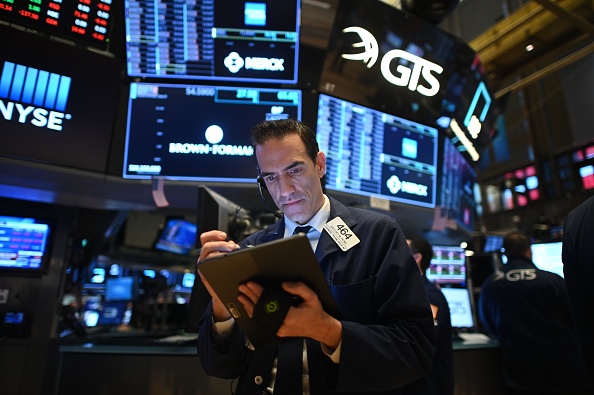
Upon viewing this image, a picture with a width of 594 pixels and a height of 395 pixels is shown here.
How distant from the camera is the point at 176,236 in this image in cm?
433

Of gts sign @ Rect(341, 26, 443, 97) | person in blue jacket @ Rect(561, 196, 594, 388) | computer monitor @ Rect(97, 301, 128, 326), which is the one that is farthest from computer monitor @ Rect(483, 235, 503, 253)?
person in blue jacket @ Rect(561, 196, 594, 388)

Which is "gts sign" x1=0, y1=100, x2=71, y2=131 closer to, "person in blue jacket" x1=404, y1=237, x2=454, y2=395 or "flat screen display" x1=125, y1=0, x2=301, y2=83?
"flat screen display" x1=125, y1=0, x2=301, y2=83

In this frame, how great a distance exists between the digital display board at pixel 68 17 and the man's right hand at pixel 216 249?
2169mm

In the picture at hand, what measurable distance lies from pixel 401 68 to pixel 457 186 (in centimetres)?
130

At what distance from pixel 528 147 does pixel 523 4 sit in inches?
254

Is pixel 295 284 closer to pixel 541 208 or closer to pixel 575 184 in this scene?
pixel 575 184

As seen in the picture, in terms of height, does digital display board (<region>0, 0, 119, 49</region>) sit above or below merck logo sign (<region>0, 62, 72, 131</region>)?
above

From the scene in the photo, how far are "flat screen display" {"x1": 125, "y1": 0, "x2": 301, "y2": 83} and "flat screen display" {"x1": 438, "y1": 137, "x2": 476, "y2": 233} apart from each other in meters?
1.60

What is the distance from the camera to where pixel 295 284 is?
0.91 meters

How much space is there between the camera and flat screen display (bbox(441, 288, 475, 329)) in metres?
4.16

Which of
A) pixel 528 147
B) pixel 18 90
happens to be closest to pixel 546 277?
pixel 18 90

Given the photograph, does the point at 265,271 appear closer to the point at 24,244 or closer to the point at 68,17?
the point at 68,17

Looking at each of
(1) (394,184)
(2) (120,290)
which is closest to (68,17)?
(1) (394,184)

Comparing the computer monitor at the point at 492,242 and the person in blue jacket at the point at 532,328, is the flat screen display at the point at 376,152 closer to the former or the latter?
the person in blue jacket at the point at 532,328
